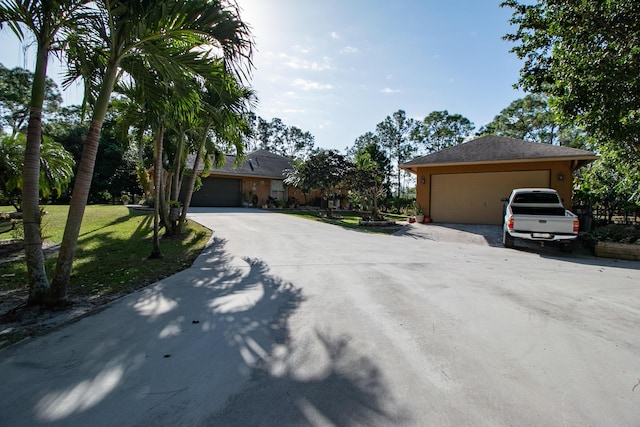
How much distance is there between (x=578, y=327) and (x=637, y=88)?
8054 millimetres

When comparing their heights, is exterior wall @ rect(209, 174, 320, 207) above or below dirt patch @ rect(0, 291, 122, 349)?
above

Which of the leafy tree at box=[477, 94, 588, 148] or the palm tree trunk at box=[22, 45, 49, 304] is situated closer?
the palm tree trunk at box=[22, 45, 49, 304]

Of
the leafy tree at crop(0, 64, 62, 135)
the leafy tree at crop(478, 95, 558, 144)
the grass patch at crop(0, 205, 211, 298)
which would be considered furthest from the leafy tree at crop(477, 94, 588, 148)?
the leafy tree at crop(0, 64, 62, 135)

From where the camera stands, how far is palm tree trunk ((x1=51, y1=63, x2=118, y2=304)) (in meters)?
3.85

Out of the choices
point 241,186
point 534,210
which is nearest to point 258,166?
point 241,186

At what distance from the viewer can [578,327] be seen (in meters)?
3.46

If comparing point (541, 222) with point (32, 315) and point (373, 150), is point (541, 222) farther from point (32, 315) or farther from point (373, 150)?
point (373, 150)

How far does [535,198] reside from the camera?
10570mm

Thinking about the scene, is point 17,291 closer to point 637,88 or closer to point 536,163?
point 637,88

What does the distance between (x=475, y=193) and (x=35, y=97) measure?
50.0 ft

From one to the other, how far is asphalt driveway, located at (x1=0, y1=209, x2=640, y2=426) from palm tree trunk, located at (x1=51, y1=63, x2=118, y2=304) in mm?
759

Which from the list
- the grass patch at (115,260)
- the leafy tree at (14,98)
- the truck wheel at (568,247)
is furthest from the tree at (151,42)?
the leafy tree at (14,98)

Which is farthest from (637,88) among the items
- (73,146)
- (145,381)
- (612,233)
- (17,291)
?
(73,146)

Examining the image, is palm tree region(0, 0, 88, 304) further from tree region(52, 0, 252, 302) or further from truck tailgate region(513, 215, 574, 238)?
truck tailgate region(513, 215, 574, 238)
